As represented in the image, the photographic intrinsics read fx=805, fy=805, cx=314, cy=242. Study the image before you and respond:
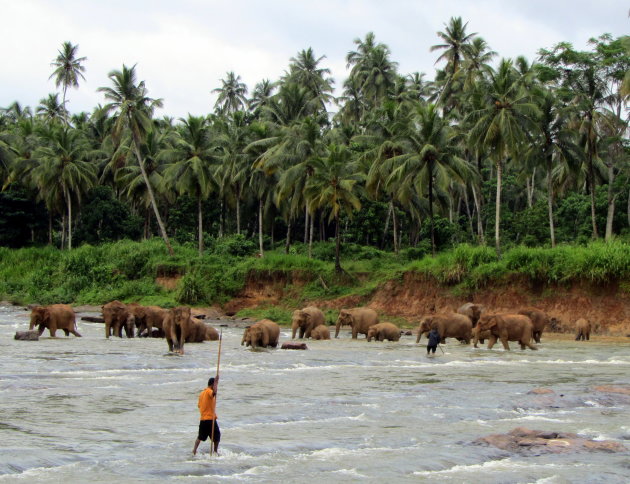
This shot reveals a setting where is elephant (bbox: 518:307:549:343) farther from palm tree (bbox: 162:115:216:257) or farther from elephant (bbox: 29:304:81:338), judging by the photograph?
palm tree (bbox: 162:115:216:257)

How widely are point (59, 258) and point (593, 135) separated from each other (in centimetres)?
3559

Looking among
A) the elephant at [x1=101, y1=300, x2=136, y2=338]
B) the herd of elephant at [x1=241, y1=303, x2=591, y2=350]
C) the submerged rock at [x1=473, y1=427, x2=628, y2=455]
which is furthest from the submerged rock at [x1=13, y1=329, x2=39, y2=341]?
the submerged rock at [x1=473, y1=427, x2=628, y2=455]

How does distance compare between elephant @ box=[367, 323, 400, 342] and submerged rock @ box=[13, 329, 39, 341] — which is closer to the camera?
submerged rock @ box=[13, 329, 39, 341]

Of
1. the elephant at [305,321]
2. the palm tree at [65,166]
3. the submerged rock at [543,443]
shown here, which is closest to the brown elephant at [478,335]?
the elephant at [305,321]

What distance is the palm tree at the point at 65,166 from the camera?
2196 inches

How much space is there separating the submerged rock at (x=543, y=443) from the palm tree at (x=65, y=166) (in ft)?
158

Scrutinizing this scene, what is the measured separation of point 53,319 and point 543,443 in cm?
2042

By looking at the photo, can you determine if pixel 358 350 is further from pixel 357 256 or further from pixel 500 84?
pixel 357 256

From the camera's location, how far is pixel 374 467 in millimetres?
10219

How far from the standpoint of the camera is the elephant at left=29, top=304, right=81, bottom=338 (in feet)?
89.8

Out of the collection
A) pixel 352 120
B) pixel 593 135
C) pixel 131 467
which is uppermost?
pixel 352 120

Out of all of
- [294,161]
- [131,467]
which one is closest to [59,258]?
[294,161]

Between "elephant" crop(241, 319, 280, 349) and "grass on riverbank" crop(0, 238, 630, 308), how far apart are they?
15661 millimetres

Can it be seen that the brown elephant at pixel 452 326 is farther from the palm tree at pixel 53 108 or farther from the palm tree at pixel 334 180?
the palm tree at pixel 53 108
